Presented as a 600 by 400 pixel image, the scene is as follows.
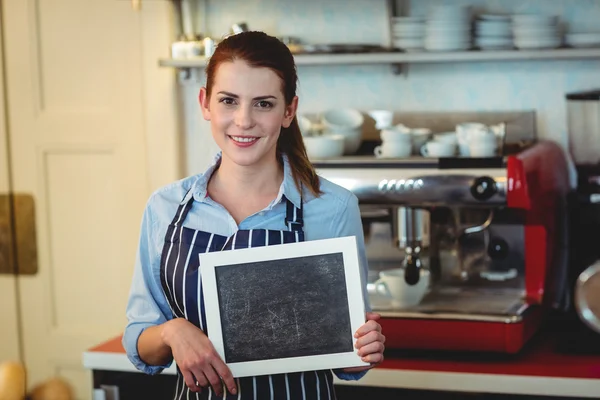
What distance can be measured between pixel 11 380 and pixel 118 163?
34.6 inches

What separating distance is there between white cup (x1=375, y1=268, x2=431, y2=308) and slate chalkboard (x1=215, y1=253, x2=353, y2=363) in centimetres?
85

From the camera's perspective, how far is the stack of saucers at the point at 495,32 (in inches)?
104

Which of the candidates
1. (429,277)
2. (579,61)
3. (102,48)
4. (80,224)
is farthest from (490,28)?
(80,224)

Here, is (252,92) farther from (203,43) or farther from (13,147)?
(13,147)

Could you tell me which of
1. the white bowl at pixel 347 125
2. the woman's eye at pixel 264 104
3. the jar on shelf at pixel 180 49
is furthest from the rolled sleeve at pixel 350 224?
the jar on shelf at pixel 180 49

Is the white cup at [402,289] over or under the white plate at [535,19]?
under

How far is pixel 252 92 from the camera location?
142cm

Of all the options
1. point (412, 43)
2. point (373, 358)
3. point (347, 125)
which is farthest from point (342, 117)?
point (373, 358)

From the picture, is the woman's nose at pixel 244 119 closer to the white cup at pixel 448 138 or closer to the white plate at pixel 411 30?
the white cup at pixel 448 138

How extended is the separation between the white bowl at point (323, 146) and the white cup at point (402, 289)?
0.38 meters

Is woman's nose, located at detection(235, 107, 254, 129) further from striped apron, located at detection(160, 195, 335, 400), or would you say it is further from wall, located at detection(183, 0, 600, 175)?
wall, located at detection(183, 0, 600, 175)

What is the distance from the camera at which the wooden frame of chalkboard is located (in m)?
1.42

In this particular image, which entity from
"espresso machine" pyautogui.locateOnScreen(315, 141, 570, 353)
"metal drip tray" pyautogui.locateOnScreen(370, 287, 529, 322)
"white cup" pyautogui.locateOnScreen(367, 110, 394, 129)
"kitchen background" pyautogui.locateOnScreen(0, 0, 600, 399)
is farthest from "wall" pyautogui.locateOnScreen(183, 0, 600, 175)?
"metal drip tray" pyautogui.locateOnScreen(370, 287, 529, 322)

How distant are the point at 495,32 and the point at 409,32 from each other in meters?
0.25
